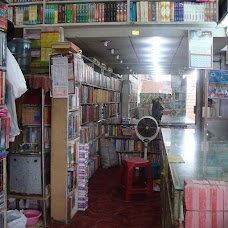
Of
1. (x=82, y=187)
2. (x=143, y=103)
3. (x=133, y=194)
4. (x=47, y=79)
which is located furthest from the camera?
(x=143, y=103)

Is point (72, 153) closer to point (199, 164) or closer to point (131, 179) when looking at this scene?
point (131, 179)

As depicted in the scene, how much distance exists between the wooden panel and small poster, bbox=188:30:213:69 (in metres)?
1.89

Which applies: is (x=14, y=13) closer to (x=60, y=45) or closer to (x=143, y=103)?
(x=60, y=45)

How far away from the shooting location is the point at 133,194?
4.87 metres

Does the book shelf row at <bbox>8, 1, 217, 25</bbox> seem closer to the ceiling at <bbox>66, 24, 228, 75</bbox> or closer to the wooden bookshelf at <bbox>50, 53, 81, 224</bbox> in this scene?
the ceiling at <bbox>66, 24, 228, 75</bbox>

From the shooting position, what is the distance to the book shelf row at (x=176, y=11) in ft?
14.2

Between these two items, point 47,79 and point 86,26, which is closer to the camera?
point 47,79

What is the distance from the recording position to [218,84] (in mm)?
4641

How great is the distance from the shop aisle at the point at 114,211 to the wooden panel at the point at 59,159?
0.71 feet

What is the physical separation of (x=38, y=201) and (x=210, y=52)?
3001 millimetres

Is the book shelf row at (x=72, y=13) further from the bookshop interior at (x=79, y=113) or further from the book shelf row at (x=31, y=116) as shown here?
the book shelf row at (x=31, y=116)

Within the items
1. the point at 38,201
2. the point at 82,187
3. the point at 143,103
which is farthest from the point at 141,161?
the point at 143,103

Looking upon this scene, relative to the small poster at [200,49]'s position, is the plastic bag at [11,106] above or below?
below

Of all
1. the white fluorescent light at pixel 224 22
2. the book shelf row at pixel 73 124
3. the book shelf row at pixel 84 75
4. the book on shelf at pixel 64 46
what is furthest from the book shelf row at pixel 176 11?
the book shelf row at pixel 73 124
